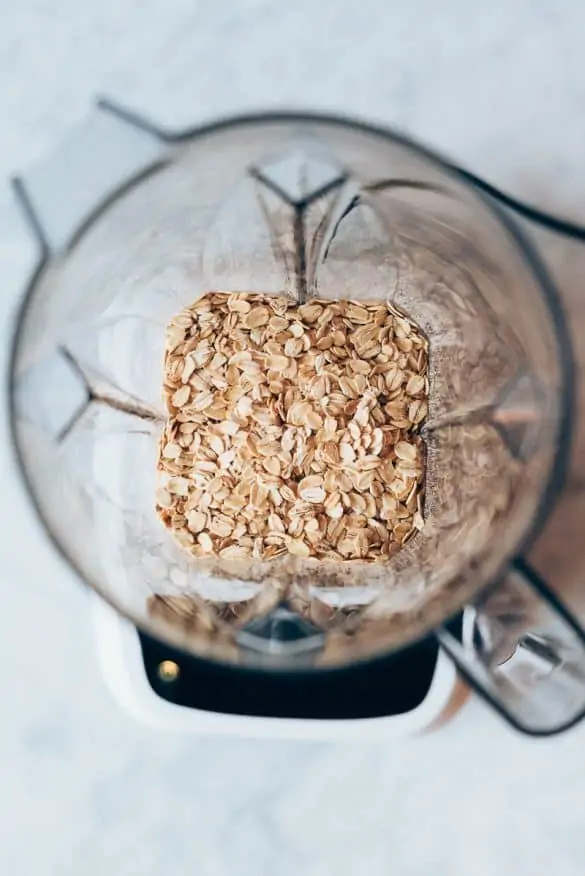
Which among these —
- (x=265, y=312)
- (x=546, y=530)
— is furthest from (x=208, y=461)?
(x=546, y=530)

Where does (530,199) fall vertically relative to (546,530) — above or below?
above

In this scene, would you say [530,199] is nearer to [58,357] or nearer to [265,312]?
[265,312]

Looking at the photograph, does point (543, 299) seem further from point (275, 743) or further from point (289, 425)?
point (275, 743)

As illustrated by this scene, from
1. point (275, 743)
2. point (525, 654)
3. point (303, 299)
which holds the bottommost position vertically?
point (275, 743)

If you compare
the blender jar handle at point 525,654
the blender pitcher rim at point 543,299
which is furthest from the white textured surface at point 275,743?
the blender pitcher rim at point 543,299

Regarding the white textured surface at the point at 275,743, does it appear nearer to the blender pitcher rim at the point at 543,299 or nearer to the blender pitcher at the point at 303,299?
the blender pitcher at the point at 303,299

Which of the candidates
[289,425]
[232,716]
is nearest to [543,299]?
[289,425]

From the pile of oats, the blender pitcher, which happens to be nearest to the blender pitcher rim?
the blender pitcher
